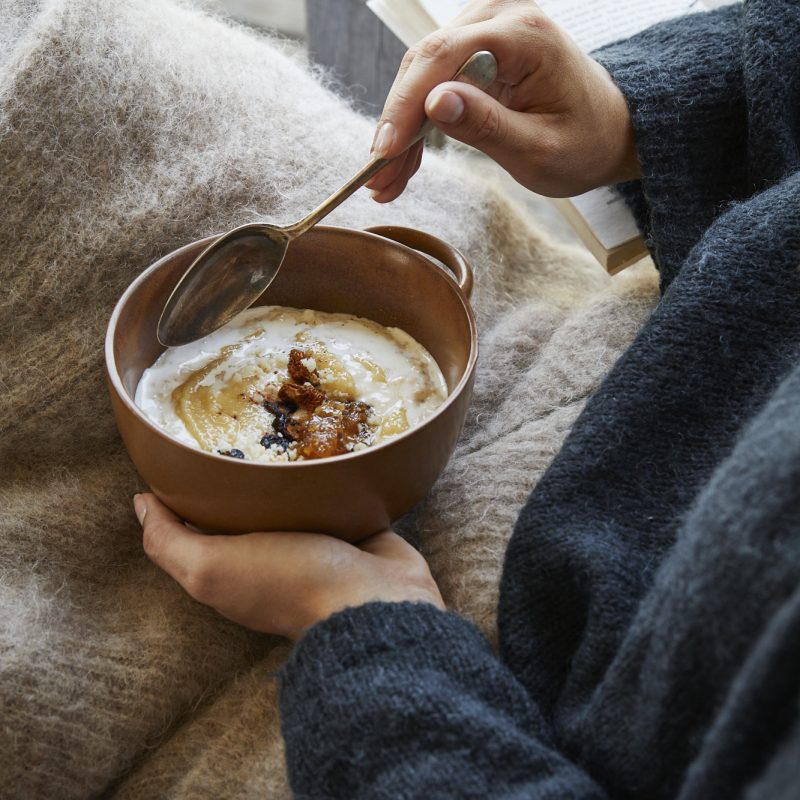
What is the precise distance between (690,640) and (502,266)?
572 millimetres

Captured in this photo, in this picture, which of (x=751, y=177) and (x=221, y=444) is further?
(x=751, y=177)

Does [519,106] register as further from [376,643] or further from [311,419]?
[376,643]

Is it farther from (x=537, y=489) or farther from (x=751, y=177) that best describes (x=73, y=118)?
(x=751, y=177)

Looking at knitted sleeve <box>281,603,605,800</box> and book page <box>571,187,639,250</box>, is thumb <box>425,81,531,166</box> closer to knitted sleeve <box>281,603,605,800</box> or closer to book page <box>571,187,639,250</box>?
book page <box>571,187,639,250</box>

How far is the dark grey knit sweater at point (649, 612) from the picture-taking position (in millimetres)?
465

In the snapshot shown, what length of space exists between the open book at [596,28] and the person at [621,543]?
104 millimetres

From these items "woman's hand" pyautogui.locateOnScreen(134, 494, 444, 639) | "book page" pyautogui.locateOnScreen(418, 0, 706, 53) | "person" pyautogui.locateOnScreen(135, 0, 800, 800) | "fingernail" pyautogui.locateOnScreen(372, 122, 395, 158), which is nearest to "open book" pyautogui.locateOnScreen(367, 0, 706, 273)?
"book page" pyautogui.locateOnScreen(418, 0, 706, 53)

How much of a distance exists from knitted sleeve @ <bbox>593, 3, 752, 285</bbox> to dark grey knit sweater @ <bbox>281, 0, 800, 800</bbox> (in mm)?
22

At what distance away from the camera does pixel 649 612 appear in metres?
0.54

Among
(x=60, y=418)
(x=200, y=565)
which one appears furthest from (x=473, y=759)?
(x=60, y=418)

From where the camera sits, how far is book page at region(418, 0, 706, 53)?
3.33 feet

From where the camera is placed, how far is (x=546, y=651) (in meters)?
0.63

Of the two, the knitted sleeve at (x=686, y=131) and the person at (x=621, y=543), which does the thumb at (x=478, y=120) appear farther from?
the knitted sleeve at (x=686, y=131)

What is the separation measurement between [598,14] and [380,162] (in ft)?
1.61
